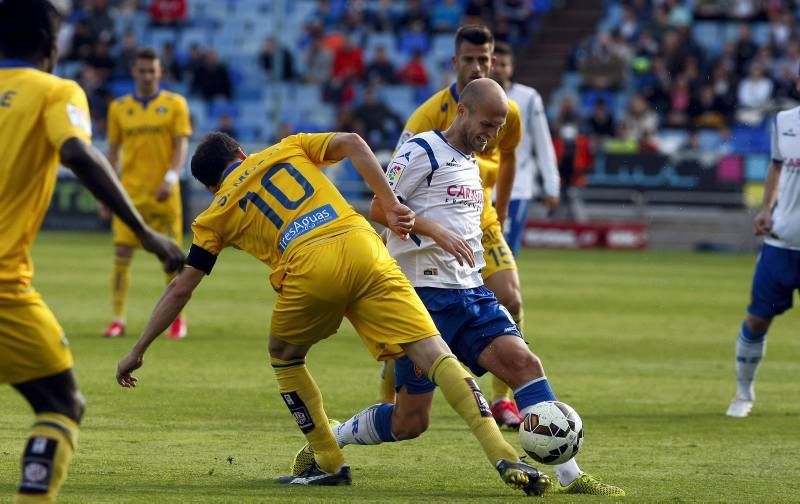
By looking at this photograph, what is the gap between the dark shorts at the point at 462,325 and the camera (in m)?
6.91

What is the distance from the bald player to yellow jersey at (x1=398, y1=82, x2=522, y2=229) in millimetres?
1568

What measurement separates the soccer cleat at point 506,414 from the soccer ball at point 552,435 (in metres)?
2.66

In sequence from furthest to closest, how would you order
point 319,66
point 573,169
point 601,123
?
point 319,66
point 601,123
point 573,169

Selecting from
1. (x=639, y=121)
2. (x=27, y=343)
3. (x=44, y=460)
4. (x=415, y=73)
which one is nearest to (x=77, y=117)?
(x=27, y=343)

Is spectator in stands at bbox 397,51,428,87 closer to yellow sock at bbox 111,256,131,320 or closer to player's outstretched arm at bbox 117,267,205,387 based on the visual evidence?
yellow sock at bbox 111,256,131,320

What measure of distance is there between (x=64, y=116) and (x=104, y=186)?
28 cm

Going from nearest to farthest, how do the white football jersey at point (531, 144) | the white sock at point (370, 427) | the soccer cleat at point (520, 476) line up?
the soccer cleat at point (520, 476) < the white sock at point (370, 427) < the white football jersey at point (531, 144)

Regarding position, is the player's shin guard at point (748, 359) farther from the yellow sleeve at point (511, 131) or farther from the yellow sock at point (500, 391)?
the yellow sleeve at point (511, 131)

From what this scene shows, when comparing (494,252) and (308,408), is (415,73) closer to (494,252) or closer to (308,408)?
(494,252)

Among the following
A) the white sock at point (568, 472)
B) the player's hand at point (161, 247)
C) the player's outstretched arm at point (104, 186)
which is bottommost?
the white sock at point (568, 472)

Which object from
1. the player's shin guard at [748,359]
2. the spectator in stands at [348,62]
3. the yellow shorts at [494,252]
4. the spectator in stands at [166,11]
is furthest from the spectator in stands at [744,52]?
the yellow shorts at [494,252]

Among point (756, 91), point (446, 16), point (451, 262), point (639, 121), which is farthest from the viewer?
point (446, 16)

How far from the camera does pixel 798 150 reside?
9.70 meters

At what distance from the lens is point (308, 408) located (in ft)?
22.7
